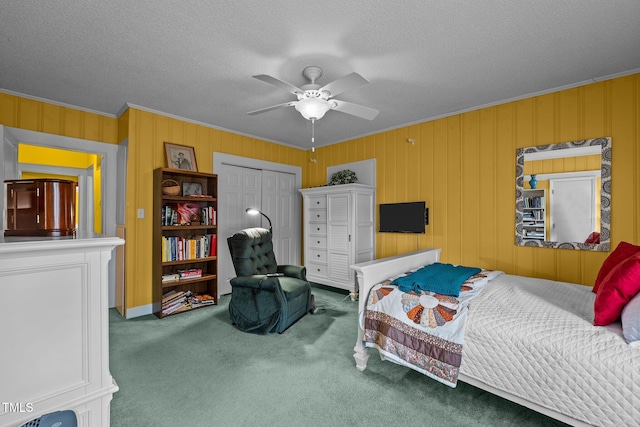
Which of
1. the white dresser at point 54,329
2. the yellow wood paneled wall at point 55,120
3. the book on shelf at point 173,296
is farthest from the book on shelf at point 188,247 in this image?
the white dresser at point 54,329

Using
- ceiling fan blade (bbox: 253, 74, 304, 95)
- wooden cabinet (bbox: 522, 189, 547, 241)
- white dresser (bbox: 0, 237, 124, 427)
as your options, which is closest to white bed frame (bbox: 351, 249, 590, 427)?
wooden cabinet (bbox: 522, 189, 547, 241)

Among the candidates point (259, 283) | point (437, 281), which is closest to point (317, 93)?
point (437, 281)

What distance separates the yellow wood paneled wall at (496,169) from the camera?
254 centimetres

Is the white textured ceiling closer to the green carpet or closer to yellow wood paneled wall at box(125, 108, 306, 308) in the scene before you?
yellow wood paneled wall at box(125, 108, 306, 308)

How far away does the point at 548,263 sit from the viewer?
2.89m

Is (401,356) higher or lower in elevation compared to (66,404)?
lower

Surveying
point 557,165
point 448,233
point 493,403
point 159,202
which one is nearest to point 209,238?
point 159,202

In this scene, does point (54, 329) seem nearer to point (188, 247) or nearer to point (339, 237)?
point (188, 247)

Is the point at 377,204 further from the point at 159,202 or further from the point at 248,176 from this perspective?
the point at 159,202

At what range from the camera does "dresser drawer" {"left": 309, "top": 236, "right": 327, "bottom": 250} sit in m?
4.49

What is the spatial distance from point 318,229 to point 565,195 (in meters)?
3.07

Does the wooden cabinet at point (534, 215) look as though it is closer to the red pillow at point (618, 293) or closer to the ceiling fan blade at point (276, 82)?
the red pillow at point (618, 293)

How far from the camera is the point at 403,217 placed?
3943 millimetres

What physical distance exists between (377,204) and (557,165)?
2.14m
